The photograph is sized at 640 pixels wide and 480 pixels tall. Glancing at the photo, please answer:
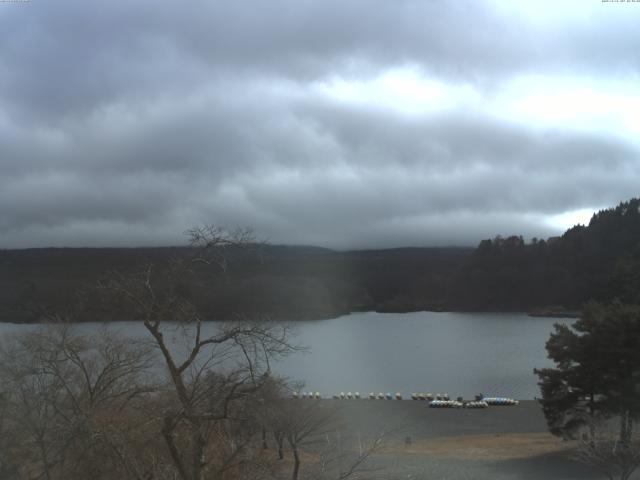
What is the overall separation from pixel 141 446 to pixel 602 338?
2368 cm

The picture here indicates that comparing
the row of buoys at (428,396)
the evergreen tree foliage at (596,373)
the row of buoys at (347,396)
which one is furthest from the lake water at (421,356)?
the evergreen tree foliage at (596,373)

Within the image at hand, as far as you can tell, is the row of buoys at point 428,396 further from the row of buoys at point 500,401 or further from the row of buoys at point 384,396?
the row of buoys at point 500,401

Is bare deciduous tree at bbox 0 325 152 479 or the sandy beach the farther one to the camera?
the sandy beach

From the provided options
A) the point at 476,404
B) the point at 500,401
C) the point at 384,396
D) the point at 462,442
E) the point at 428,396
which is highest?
the point at 462,442

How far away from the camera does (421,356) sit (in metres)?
103

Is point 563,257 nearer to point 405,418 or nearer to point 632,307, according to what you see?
point 405,418

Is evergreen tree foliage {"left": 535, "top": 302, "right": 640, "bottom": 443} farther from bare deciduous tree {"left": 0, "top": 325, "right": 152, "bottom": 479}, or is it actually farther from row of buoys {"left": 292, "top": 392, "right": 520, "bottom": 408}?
row of buoys {"left": 292, "top": 392, "right": 520, "bottom": 408}

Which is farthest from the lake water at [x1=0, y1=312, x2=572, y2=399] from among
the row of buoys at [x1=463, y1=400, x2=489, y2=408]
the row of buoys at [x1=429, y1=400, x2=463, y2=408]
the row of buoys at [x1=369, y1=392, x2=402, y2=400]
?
the row of buoys at [x1=429, y1=400, x2=463, y2=408]

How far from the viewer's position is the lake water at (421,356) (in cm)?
7119

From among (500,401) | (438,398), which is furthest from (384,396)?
(500,401)

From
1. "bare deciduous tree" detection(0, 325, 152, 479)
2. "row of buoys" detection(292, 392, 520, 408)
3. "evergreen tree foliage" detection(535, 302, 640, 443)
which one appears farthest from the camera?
"row of buoys" detection(292, 392, 520, 408)

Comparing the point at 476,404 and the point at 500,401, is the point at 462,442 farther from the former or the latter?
the point at 500,401

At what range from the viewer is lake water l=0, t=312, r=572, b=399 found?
71188mm

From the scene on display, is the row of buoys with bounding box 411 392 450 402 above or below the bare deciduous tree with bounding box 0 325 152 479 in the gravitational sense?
below
